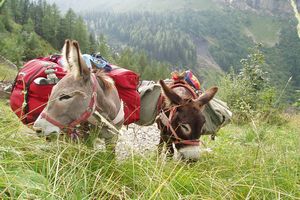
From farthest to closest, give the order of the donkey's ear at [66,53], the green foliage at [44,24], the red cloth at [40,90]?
the green foliage at [44,24] < the red cloth at [40,90] < the donkey's ear at [66,53]

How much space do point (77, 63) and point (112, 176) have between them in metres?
1.33

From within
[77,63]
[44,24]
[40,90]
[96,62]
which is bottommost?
[44,24]

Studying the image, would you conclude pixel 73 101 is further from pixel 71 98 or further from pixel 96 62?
pixel 96 62

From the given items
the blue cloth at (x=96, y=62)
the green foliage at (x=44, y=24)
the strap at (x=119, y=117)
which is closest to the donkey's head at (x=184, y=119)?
the strap at (x=119, y=117)

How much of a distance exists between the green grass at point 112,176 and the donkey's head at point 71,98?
371 mm

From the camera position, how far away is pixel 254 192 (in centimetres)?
266

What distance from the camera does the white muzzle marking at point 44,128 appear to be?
3478mm

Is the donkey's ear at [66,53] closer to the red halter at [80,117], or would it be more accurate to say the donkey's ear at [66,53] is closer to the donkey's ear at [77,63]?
the donkey's ear at [77,63]

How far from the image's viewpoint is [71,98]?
12.4 feet

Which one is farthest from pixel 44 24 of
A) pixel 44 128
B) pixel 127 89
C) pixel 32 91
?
pixel 44 128

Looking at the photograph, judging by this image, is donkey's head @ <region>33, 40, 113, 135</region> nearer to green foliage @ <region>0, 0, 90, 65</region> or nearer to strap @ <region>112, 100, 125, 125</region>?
strap @ <region>112, 100, 125, 125</region>

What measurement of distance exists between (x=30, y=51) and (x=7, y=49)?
15089 mm

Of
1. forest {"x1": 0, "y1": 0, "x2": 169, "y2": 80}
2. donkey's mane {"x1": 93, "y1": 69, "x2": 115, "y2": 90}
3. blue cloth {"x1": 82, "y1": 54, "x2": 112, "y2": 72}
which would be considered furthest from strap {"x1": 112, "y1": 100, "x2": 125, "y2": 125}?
forest {"x1": 0, "y1": 0, "x2": 169, "y2": 80}

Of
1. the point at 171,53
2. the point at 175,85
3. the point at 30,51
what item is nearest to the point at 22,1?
the point at 30,51
